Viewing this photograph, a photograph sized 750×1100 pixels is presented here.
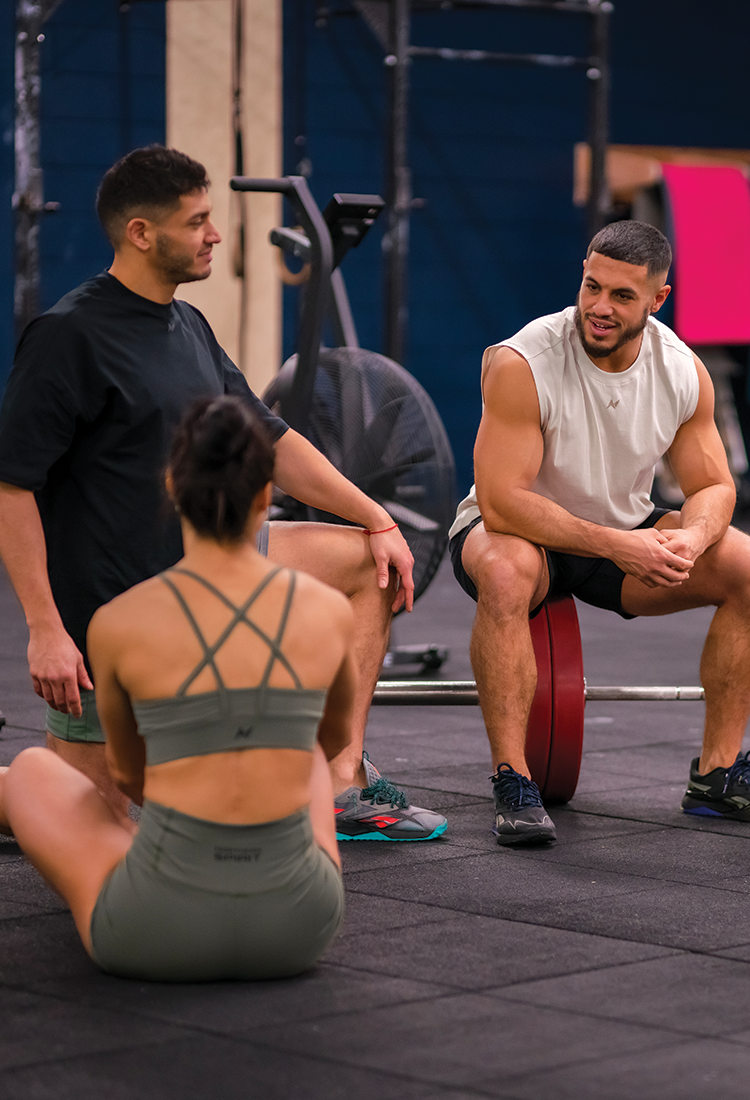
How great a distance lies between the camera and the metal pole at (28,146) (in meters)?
4.96

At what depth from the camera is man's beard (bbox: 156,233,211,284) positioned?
2303 millimetres

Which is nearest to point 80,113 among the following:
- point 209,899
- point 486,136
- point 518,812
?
point 486,136

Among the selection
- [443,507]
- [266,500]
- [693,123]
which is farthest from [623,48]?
[266,500]

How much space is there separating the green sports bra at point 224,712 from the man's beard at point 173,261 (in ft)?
2.34

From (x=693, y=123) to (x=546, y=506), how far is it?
22.5ft

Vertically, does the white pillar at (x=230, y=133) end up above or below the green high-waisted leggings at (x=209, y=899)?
above

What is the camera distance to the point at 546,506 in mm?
2824

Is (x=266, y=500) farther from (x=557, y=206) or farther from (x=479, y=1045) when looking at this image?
(x=557, y=206)

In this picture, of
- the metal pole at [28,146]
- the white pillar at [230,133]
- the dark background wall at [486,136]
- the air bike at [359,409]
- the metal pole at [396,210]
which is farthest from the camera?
the dark background wall at [486,136]

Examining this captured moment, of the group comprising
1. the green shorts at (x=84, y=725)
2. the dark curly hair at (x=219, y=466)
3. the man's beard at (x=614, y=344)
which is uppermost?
the man's beard at (x=614, y=344)

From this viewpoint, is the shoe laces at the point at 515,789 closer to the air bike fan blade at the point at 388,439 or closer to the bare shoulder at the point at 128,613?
the bare shoulder at the point at 128,613

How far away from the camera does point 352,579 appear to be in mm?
2596

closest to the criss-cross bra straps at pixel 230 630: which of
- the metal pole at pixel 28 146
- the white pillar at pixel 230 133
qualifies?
the metal pole at pixel 28 146

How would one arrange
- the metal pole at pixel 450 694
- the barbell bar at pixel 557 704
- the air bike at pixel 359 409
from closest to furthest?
the barbell bar at pixel 557 704 < the metal pole at pixel 450 694 < the air bike at pixel 359 409
